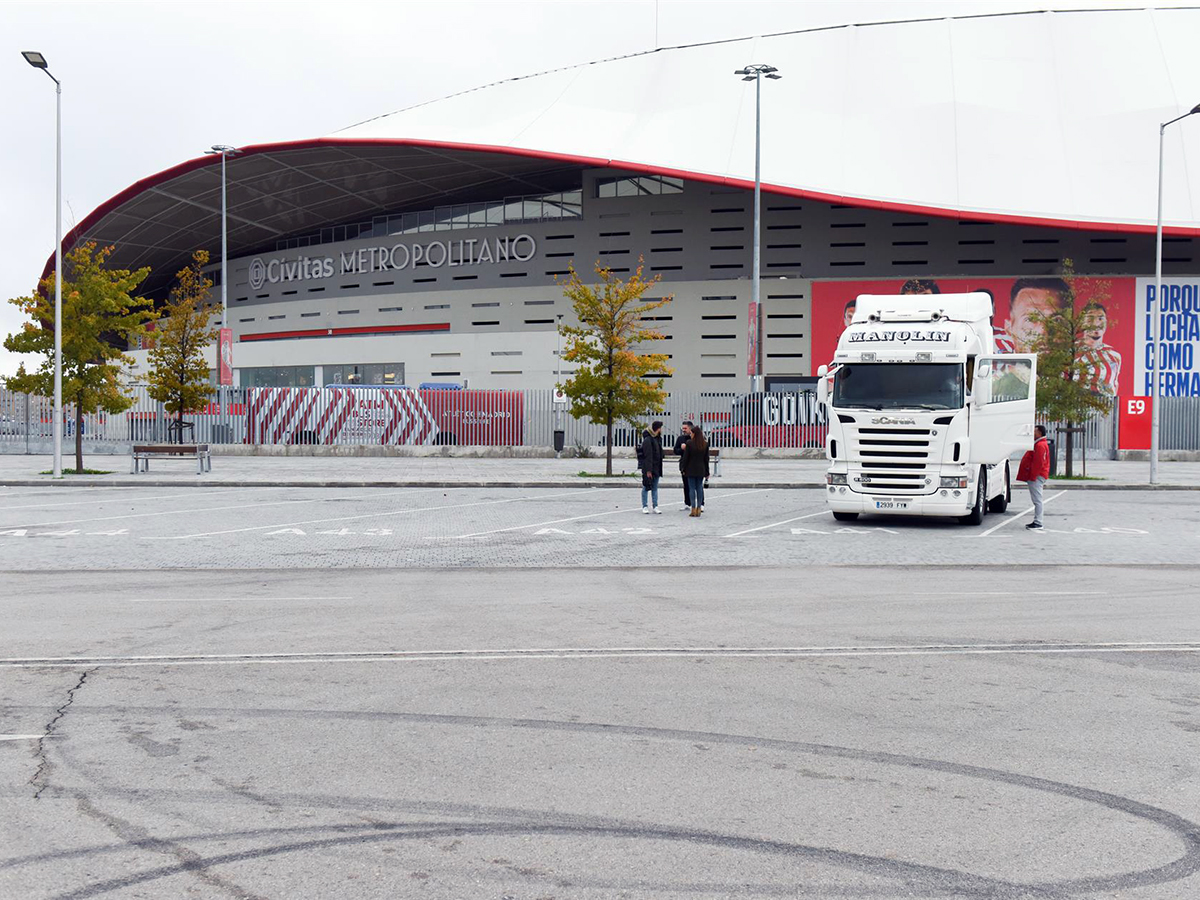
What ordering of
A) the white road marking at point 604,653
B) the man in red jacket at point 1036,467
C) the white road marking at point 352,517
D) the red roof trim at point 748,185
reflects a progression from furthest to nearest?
the red roof trim at point 748,185, the man in red jacket at point 1036,467, the white road marking at point 352,517, the white road marking at point 604,653

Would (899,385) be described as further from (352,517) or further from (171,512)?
(171,512)

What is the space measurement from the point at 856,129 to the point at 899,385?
36.4 meters

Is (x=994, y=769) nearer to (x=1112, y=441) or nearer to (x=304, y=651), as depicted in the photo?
(x=304, y=651)

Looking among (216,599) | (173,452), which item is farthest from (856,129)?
(216,599)

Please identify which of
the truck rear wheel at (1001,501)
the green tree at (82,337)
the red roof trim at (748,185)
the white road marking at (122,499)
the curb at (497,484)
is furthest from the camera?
the red roof trim at (748,185)

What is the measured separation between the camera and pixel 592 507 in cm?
2188

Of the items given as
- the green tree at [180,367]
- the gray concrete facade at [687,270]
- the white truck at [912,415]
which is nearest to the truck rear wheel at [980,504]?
the white truck at [912,415]

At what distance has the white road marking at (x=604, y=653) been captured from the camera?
24.5 feet

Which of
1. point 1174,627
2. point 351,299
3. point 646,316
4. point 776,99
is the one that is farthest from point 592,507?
point 351,299

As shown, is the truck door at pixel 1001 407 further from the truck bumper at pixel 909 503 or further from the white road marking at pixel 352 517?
the white road marking at pixel 352 517

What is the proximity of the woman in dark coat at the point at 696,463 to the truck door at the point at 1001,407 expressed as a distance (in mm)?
4560

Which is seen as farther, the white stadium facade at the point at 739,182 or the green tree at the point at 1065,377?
the white stadium facade at the point at 739,182

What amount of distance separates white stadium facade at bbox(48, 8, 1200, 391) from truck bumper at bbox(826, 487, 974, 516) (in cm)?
2846

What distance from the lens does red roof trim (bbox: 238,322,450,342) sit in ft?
194
